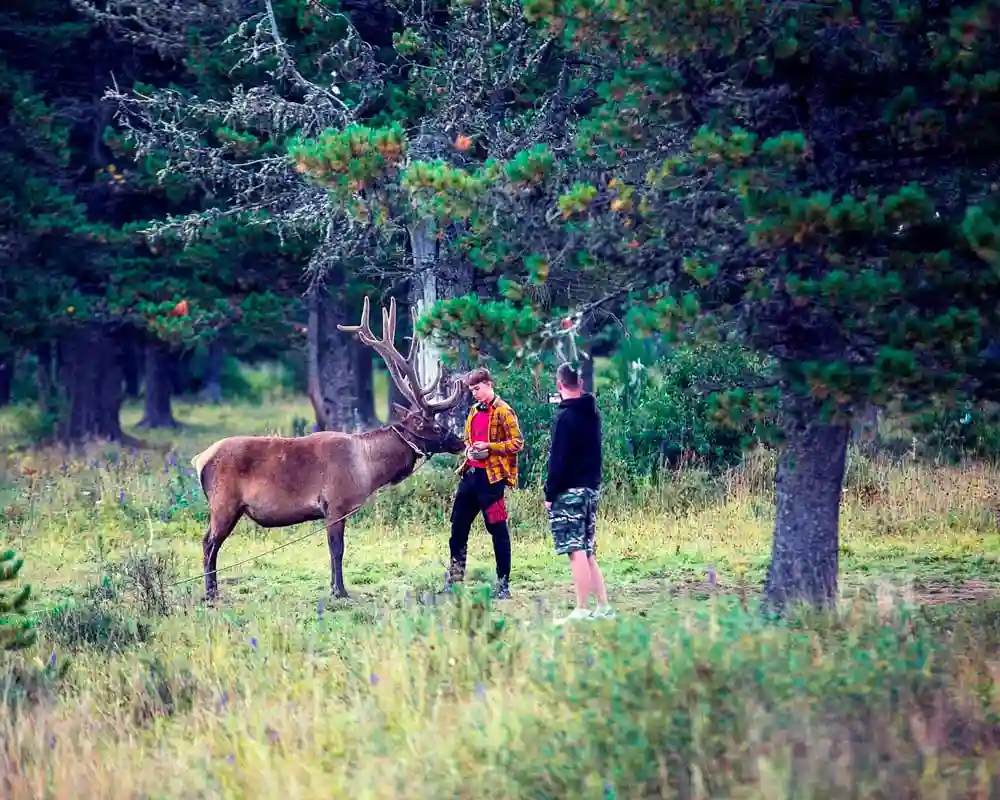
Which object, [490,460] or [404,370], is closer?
[490,460]

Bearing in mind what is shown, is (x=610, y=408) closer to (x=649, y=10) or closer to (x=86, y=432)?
(x=649, y=10)

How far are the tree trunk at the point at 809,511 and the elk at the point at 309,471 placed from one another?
3.46 meters

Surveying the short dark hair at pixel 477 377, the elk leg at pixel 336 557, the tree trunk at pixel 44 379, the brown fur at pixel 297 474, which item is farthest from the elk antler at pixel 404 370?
the tree trunk at pixel 44 379

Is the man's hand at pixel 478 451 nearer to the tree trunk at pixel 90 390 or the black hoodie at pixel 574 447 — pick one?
the black hoodie at pixel 574 447

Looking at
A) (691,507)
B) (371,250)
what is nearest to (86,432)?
(371,250)

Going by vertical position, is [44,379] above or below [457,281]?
below

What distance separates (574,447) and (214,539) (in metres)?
4.02

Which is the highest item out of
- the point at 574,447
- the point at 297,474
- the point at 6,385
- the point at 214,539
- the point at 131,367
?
the point at 131,367

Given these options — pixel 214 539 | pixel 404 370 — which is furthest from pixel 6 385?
pixel 404 370

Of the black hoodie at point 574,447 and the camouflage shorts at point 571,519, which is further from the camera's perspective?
the camouflage shorts at point 571,519

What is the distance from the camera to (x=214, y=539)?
12.1m

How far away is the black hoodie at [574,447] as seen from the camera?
31.8 ft

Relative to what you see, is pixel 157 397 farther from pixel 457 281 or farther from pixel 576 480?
pixel 576 480

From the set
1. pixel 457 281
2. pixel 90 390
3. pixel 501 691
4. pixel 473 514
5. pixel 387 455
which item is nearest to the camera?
pixel 501 691
